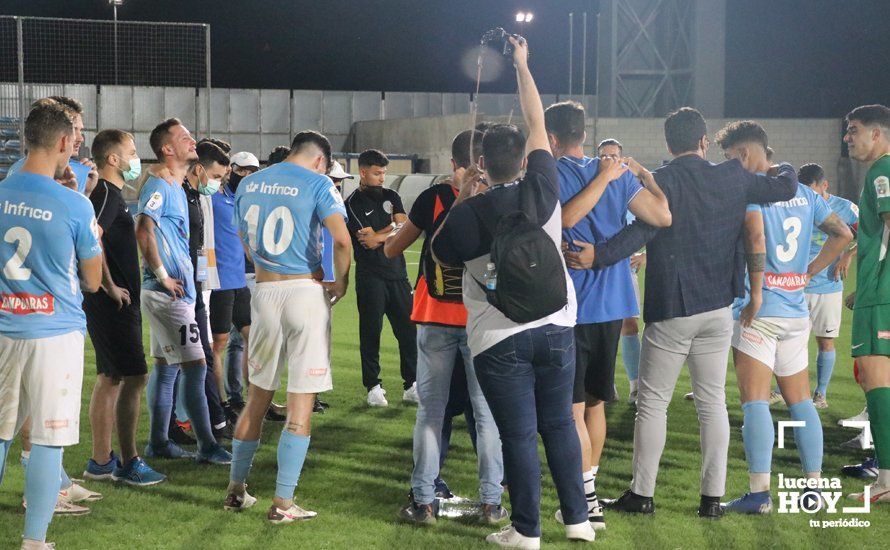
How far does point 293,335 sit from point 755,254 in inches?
96.7

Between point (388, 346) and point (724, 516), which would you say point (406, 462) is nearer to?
point (724, 516)

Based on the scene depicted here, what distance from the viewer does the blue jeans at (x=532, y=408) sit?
4465 mm

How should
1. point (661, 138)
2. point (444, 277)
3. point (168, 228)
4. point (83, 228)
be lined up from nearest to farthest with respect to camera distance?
1. point (83, 228)
2. point (444, 277)
3. point (168, 228)
4. point (661, 138)

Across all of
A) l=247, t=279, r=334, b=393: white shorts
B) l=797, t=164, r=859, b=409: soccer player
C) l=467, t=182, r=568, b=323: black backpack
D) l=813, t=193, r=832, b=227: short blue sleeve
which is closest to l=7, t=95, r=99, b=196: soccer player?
l=247, t=279, r=334, b=393: white shorts

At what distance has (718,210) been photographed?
5.11m

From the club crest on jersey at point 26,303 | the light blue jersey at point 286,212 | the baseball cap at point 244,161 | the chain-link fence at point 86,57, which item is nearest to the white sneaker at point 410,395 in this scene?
the baseball cap at point 244,161

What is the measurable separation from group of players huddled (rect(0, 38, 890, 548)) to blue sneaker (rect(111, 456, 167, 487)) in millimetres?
13

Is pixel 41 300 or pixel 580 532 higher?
pixel 41 300

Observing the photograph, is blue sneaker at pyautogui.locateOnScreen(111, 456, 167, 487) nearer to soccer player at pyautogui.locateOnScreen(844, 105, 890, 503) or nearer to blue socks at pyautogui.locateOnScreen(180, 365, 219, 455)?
blue socks at pyautogui.locateOnScreen(180, 365, 219, 455)

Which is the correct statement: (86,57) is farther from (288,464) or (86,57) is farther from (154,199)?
(288,464)

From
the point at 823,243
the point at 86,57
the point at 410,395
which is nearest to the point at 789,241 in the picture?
the point at 823,243

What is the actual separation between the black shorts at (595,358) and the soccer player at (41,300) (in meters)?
2.35

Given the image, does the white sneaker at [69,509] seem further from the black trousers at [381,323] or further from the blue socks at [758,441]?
the blue socks at [758,441]

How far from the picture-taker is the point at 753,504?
17.4 feet
